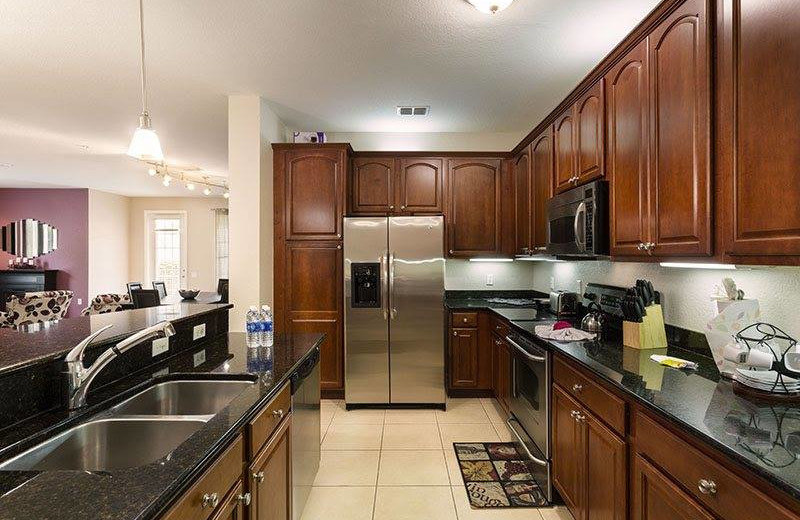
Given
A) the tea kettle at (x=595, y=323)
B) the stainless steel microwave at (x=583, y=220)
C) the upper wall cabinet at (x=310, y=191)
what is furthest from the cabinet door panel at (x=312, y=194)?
the tea kettle at (x=595, y=323)

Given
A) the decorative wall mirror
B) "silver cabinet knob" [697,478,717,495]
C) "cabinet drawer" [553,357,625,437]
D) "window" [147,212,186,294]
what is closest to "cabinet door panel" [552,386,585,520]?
"cabinet drawer" [553,357,625,437]

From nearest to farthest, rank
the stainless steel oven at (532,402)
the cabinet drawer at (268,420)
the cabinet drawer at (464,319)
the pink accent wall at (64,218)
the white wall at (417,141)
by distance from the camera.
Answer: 1. the cabinet drawer at (268,420)
2. the stainless steel oven at (532,402)
3. the cabinet drawer at (464,319)
4. the white wall at (417,141)
5. the pink accent wall at (64,218)

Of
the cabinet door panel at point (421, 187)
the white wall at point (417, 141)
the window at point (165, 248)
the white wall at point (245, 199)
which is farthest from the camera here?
the window at point (165, 248)

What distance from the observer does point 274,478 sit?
62.4 inches

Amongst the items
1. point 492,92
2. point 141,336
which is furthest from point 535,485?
point 492,92

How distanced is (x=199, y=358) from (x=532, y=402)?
193cm

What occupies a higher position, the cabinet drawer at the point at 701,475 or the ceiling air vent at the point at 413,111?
the ceiling air vent at the point at 413,111

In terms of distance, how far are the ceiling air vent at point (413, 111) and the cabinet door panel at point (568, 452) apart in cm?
257

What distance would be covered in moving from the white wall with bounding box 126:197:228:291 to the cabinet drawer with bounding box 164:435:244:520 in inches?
312

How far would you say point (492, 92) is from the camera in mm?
3271

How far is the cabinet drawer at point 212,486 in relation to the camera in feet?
2.99

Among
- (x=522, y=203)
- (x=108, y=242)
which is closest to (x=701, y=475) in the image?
(x=522, y=203)

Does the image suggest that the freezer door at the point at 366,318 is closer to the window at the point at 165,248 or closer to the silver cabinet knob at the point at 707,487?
the silver cabinet knob at the point at 707,487

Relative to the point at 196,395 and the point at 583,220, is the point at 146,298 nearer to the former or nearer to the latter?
the point at 196,395
